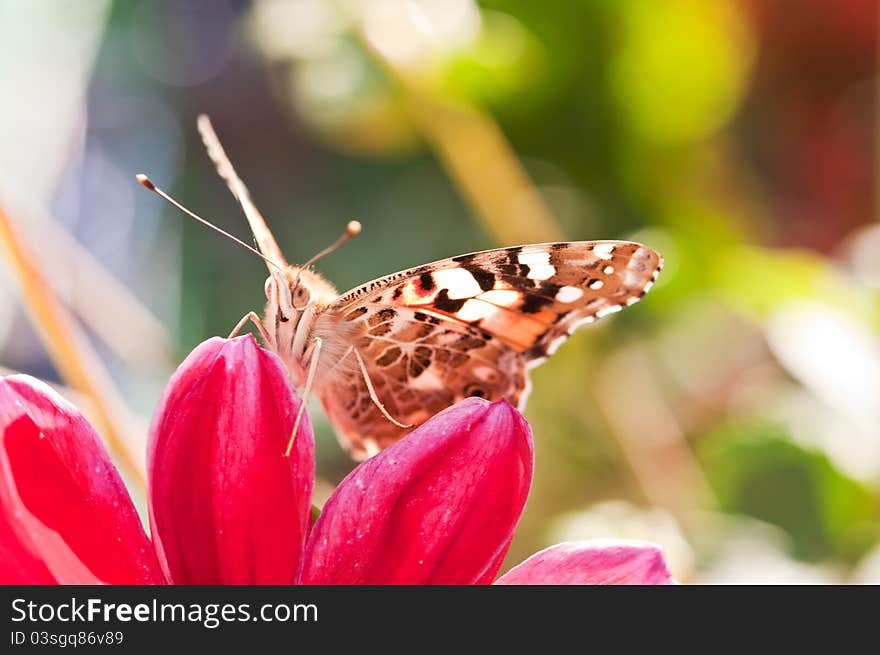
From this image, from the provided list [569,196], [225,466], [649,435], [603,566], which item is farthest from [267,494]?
[569,196]

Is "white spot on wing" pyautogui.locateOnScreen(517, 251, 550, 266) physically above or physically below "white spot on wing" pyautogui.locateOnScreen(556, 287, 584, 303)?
above

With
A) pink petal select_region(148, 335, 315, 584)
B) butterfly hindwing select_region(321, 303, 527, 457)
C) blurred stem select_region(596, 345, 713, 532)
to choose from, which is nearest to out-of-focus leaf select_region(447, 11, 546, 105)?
blurred stem select_region(596, 345, 713, 532)

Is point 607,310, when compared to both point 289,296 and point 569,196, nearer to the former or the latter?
point 289,296

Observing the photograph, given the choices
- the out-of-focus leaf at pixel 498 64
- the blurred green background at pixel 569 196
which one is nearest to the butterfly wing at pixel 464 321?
the blurred green background at pixel 569 196

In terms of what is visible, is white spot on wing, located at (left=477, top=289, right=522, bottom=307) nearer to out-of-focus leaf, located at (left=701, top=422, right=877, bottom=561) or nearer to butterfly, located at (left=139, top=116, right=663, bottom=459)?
butterfly, located at (left=139, top=116, right=663, bottom=459)

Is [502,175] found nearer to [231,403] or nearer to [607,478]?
[607,478]
